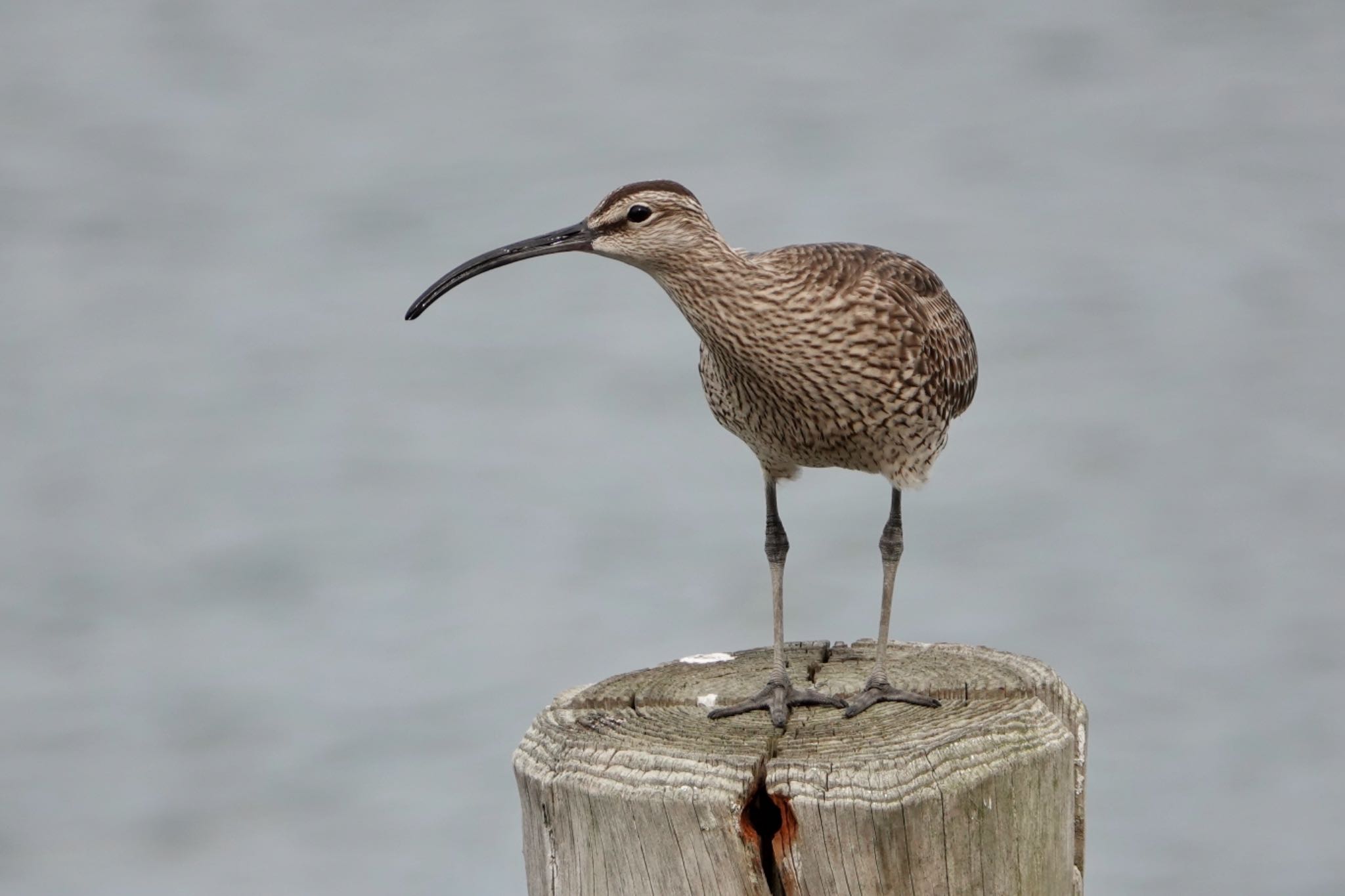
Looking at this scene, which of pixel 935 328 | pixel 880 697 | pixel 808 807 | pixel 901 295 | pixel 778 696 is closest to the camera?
pixel 808 807

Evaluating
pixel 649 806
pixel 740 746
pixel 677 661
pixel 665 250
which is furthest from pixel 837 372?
pixel 649 806

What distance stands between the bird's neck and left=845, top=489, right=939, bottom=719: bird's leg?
3.32ft

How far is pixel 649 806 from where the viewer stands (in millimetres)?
4363

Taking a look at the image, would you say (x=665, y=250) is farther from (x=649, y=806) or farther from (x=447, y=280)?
(x=649, y=806)

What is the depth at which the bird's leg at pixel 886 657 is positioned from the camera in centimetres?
520

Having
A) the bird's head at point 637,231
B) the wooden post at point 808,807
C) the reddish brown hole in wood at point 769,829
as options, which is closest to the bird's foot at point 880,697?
the wooden post at point 808,807

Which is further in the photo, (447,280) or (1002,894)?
(447,280)

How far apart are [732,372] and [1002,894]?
222 centimetres

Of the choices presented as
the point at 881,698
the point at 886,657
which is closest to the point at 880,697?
the point at 881,698

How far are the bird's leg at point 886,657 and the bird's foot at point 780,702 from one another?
0.10 m

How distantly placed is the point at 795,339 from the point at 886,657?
113 centimetres

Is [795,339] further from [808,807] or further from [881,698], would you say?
[808,807]

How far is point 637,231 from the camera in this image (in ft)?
18.2

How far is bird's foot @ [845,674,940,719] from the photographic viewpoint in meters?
5.14
